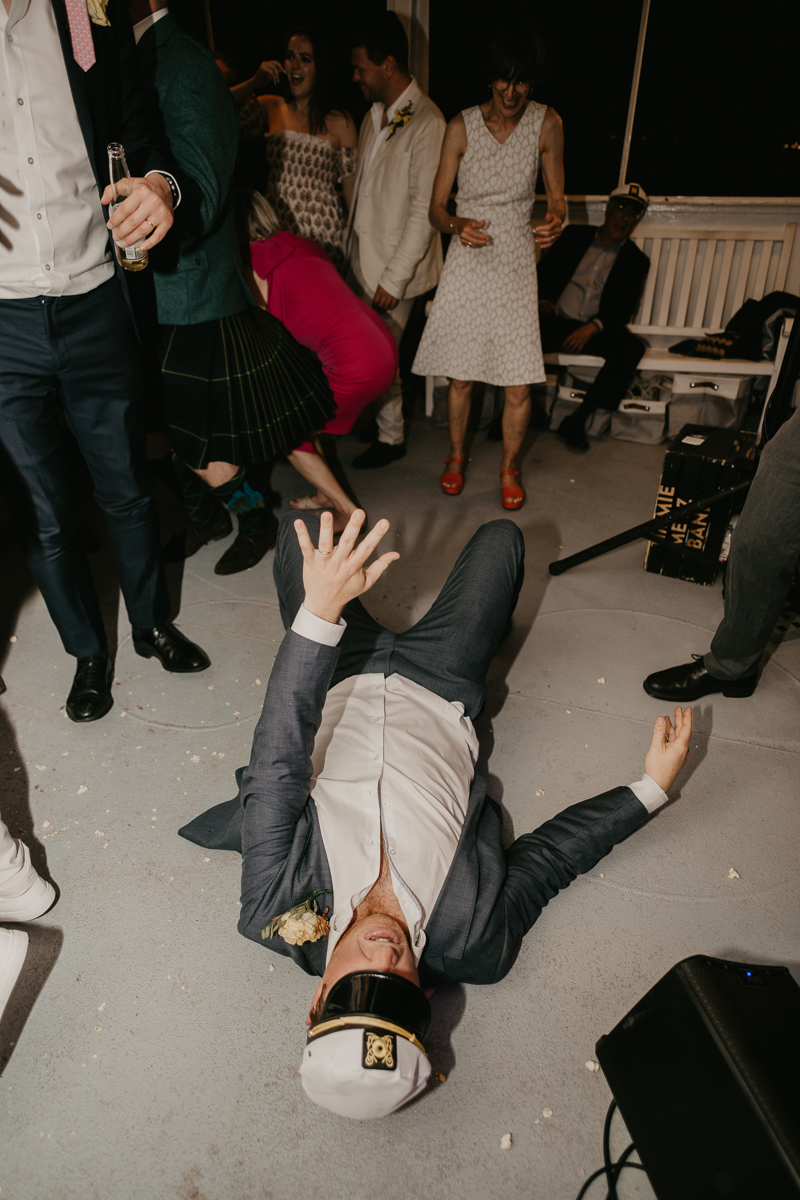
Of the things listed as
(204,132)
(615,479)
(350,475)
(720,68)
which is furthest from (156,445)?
(720,68)

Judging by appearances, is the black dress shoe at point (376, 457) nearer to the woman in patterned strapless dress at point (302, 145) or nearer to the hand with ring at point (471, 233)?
the woman in patterned strapless dress at point (302, 145)

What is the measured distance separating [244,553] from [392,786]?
54.9 inches

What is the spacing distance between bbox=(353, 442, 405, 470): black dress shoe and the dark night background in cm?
186

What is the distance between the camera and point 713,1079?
2.66 feet

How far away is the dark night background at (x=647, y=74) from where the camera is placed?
3.33 meters

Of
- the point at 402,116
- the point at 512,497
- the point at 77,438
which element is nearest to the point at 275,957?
the point at 77,438

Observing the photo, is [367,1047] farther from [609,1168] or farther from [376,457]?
[376,457]

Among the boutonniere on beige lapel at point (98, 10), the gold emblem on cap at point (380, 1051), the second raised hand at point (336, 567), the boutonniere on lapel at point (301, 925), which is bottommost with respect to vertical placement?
the boutonniere on lapel at point (301, 925)

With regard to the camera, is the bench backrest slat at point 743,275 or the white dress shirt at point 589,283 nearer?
the white dress shirt at point 589,283

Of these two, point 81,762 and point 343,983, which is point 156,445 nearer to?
point 81,762

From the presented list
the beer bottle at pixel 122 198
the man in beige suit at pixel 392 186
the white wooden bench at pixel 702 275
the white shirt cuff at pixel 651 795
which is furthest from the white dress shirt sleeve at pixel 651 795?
the white wooden bench at pixel 702 275

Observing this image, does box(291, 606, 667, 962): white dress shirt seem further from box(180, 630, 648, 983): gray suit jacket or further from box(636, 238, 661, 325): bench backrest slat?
box(636, 238, 661, 325): bench backrest slat

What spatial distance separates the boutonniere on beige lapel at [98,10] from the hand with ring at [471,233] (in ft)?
4.23

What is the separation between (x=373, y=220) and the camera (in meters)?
2.74
